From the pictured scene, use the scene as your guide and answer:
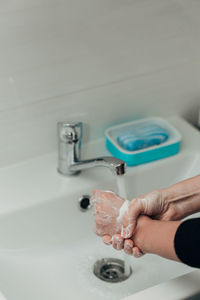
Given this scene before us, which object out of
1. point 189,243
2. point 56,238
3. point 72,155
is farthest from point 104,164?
point 189,243

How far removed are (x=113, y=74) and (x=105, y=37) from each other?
0.10 m

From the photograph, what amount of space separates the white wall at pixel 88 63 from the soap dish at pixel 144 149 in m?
0.03

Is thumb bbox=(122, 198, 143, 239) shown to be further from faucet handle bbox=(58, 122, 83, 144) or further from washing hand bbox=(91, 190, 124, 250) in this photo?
faucet handle bbox=(58, 122, 83, 144)

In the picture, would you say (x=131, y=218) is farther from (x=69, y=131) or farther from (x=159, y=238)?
(x=69, y=131)

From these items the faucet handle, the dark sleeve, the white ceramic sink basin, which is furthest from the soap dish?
the dark sleeve

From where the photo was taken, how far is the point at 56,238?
1.17 m

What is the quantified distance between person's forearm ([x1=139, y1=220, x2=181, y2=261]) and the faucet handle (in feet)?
0.93

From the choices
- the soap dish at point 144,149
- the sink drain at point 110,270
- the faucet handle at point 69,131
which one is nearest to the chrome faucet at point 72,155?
the faucet handle at point 69,131

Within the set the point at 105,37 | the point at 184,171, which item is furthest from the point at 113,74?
the point at 184,171

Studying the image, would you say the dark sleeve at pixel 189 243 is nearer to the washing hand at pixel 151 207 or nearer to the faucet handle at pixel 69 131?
the washing hand at pixel 151 207

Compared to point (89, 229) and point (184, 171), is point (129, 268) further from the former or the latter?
point (184, 171)

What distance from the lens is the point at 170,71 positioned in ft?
4.29

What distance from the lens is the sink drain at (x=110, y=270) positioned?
111 centimetres

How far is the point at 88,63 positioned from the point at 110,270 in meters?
0.48
